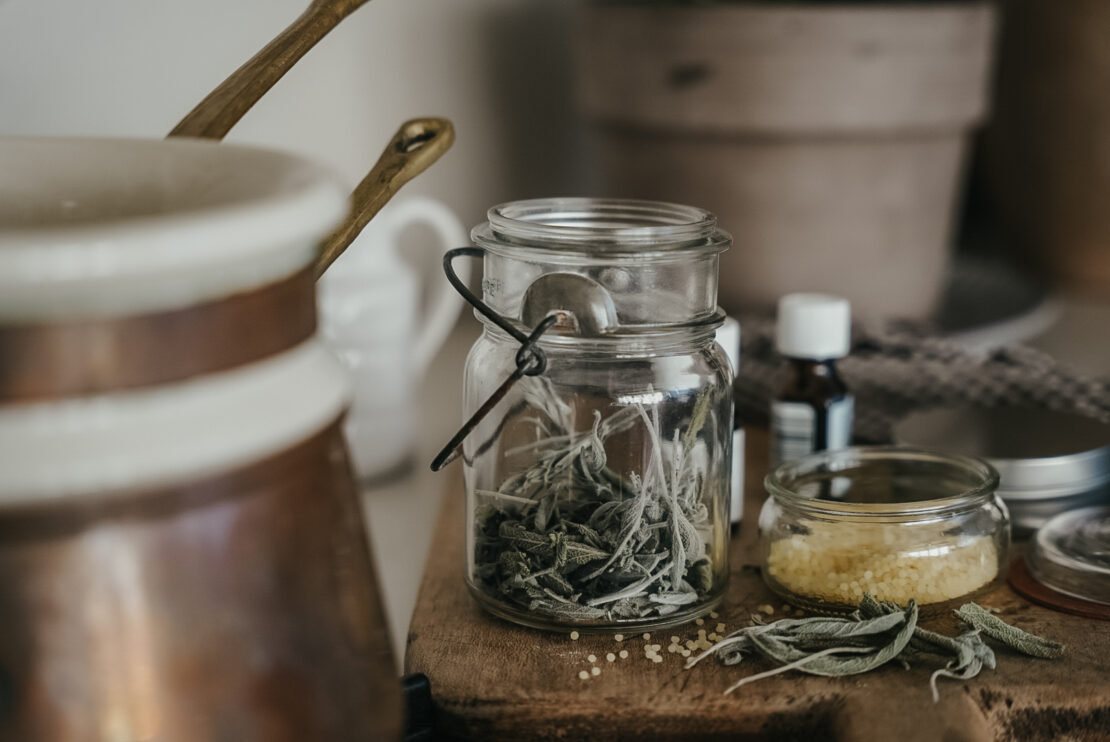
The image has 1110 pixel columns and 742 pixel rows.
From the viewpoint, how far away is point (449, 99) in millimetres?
1020

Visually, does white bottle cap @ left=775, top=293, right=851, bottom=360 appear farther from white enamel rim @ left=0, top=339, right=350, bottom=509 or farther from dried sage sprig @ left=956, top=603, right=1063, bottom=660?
white enamel rim @ left=0, top=339, right=350, bottom=509

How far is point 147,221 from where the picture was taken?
268mm

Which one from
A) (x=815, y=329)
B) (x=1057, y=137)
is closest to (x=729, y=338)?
(x=815, y=329)

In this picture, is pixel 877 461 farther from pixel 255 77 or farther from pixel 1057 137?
pixel 1057 137

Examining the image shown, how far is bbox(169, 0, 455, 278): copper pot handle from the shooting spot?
45 centimetres

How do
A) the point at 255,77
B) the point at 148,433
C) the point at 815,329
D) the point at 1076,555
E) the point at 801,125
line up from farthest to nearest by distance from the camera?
the point at 801,125, the point at 815,329, the point at 1076,555, the point at 255,77, the point at 148,433

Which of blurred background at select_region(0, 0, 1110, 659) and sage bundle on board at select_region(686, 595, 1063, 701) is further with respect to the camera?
blurred background at select_region(0, 0, 1110, 659)

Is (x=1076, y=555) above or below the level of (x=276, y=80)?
below

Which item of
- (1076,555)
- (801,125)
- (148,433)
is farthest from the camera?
(801,125)

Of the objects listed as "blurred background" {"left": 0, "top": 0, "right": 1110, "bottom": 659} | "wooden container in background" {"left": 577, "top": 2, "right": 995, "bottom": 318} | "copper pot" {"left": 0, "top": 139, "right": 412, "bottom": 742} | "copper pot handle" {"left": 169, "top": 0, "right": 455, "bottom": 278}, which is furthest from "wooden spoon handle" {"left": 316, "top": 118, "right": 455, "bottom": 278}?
"wooden container in background" {"left": 577, "top": 2, "right": 995, "bottom": 318}

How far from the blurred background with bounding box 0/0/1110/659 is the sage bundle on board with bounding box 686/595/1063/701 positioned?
0.26m

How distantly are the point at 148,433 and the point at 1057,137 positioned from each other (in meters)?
1.07

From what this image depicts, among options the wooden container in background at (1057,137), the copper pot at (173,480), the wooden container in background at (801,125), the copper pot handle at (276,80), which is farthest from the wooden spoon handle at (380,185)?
the wooden container in background at (1057,137)

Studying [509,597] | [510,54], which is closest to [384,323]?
[509,597]
